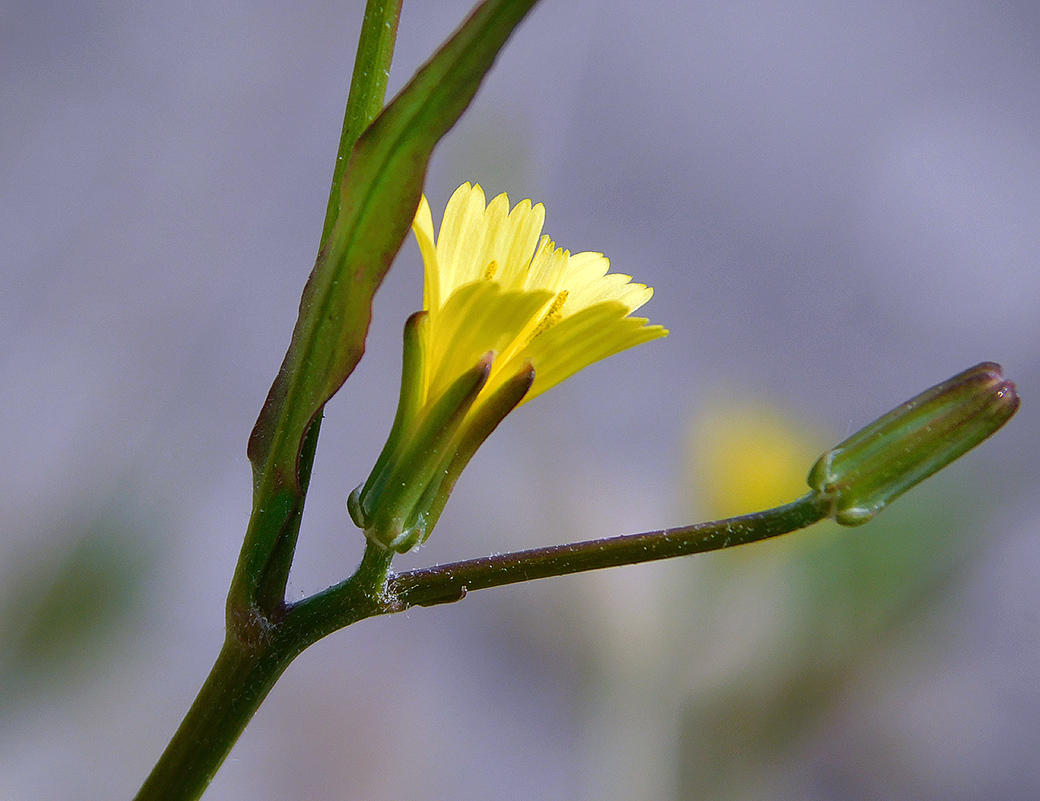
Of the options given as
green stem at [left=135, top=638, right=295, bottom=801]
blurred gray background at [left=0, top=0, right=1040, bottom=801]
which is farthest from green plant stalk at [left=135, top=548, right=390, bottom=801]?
blurred gray background at [left=0, top=0, right=1040, bottom=801]

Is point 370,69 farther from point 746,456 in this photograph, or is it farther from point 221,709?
point 746,456

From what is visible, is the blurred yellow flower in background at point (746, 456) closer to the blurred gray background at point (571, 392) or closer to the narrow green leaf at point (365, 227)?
the blurred gray background at point (571, 392)

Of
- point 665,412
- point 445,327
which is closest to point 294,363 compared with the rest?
point 445,327

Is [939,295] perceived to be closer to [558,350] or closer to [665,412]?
[665,412]

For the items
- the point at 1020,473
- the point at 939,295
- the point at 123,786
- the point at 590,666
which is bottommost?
the point at 123,786

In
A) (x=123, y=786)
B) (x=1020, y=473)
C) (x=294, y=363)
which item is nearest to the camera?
(x=294, y=363)

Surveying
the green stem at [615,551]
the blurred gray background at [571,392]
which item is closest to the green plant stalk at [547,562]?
the green stem at [615,551]

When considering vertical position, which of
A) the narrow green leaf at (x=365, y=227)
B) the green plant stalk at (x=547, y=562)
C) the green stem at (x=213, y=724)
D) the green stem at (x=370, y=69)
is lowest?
the green stem at (x=213, y=724)

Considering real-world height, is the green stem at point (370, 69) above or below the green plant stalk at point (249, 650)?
above
